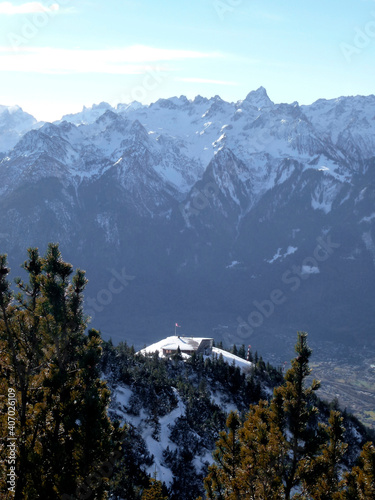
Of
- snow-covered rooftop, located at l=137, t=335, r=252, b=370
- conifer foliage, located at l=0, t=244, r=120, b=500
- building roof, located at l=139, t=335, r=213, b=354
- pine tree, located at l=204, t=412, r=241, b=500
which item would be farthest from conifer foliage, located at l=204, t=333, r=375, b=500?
building roof, located at l=139, t=335, r=213, b=354

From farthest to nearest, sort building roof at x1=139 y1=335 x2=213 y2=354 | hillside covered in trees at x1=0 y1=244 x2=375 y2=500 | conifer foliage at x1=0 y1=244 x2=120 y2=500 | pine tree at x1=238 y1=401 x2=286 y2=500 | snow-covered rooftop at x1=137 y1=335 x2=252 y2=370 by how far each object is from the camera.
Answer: building roof at x1=139 y1=335 x2=213 y2=354
snow-covered rooftop at x1=137 y1=335 x2=252 y2=370
pine tree at x1=238 y1=401 x2=286 y2=500
hillside covered in trees at x1=0 y1=244 x2=375 y2=500
conifer foliage at x1=0 y1=244 x2=120 y2=500

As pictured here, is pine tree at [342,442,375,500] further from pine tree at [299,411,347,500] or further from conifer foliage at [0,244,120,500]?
conifer foliage at [0,244,120,500]

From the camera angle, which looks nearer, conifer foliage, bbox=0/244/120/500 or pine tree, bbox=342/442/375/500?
conifer foliage, bbox=0/244/120/500

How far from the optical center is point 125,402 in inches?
3605

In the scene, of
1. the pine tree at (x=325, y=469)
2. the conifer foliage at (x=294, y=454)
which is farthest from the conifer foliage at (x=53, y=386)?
the pine tree at (x=325, y=469)

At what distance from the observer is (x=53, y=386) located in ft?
85.2

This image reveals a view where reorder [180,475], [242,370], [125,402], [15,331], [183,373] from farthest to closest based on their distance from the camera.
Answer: [242,370] → [183,373] → [125,402] → [180,475] → [15,331]

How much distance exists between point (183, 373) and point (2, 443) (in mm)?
104530

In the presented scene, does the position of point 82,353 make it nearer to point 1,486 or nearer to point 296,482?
point 1,486

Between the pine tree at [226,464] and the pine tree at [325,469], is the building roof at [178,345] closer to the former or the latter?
the pine tree at [226,464]

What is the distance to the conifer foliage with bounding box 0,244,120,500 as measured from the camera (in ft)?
84.0

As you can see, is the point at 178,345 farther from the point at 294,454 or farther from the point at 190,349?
the point at 294,454

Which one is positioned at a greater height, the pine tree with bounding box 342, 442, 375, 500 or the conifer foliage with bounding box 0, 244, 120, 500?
the conifer foliage with bounding box 0, 244, 120, 500

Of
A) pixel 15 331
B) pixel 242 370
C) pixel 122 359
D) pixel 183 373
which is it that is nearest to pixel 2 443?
pixel 15 331
